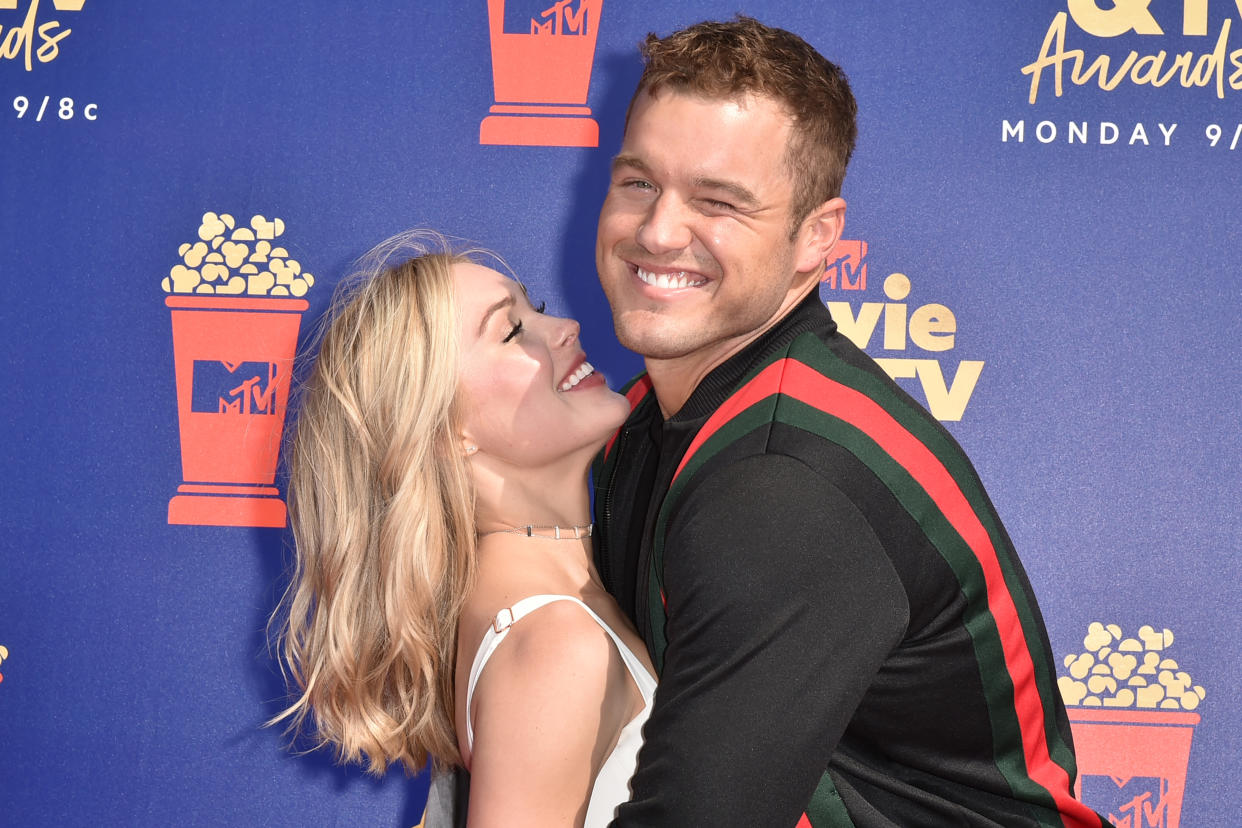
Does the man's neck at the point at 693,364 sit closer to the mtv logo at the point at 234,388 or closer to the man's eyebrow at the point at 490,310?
the man's eyebrow at the point at 490,310

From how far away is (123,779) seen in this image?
190 cm

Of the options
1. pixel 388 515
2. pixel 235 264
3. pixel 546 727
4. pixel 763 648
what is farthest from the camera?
pixel 235 264

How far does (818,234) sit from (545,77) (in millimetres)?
656

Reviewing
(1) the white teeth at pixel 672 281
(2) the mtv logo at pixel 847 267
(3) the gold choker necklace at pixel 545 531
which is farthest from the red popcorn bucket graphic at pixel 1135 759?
(1) the white teeth at pixel 672 281

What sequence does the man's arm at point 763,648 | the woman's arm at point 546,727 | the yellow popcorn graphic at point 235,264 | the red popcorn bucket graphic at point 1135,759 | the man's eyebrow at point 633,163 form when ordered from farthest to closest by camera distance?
1. the yellow popcorn graphic at point 235,264
2. the red popcorn bucket graphic at point 1135,759
3. the man's eyebrow at point 633,163
4. the woman's arm at point 546,727
5. the man's arm at point 763,648

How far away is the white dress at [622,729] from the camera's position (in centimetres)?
125

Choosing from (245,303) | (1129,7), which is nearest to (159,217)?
(245,303)

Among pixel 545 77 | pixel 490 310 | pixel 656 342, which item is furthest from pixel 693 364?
pixel 545 77

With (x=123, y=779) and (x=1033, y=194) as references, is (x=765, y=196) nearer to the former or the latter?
(x=1033, y=194)

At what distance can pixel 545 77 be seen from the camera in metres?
1.83

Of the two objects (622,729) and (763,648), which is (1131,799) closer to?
(622,729)

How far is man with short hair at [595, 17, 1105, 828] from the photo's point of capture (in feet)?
3.33

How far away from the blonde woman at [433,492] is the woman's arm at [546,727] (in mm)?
91

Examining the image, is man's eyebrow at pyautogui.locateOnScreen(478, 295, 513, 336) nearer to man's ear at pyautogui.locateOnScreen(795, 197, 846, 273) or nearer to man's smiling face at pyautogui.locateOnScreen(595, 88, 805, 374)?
man's smiling face at pyautogui.locateOnScreen(595, 88, 805, 374)
